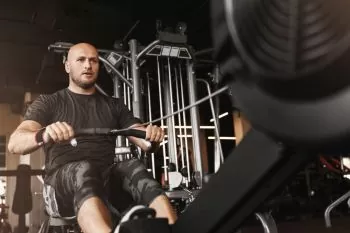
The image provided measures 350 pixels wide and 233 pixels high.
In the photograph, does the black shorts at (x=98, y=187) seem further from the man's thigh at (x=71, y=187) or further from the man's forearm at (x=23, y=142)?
the man's forearm at (x=23, y=142)

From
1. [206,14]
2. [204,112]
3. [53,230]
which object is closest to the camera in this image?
[53,230]

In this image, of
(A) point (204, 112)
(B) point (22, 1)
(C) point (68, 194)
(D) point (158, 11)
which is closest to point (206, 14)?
(D) point (158, 11)

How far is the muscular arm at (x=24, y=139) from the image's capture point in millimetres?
1268

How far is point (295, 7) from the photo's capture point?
45cm

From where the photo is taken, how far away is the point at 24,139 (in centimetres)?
130

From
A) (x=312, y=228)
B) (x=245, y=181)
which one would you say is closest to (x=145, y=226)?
(x=245, y=181)

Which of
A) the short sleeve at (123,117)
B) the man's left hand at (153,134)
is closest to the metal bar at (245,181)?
the man's left hand at (153,134)

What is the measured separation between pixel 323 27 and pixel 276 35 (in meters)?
0.05

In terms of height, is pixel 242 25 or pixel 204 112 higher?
pixel 204 112

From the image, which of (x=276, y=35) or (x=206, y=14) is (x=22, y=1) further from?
(x=276, y=35)

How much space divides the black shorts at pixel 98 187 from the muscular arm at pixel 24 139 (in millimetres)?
160

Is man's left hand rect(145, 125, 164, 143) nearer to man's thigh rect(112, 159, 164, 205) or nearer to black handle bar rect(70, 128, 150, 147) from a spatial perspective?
black handle bar rect(70, 128, 150, 147)

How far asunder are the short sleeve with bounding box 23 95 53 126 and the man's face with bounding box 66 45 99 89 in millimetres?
184

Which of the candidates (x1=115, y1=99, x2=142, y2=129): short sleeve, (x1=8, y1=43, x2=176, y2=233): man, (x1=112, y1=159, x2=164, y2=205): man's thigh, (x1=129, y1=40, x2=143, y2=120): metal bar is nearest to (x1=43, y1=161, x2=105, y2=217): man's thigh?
(x1=8, y1=43, x2=176, y2=233): man
